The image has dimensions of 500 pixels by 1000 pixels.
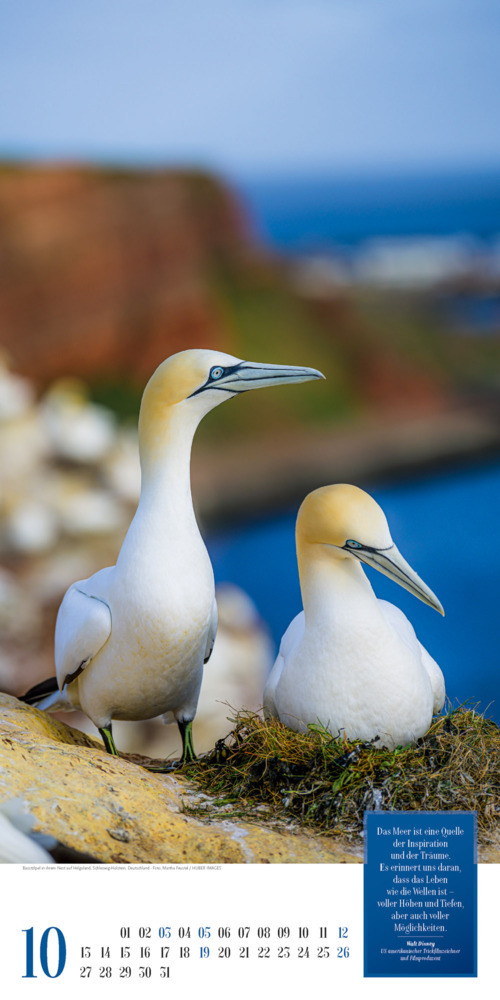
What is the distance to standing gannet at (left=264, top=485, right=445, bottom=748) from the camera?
6.85 feet

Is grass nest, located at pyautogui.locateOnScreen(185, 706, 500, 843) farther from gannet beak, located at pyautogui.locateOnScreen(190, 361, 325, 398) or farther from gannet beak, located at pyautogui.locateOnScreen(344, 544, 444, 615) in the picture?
gannet beak, located at pyautogui.locateOnScreen(190, 361, 325, 398)

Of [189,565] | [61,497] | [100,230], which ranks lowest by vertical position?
[189,565]

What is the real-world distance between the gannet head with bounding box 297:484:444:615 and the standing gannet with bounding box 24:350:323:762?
245 millimetres

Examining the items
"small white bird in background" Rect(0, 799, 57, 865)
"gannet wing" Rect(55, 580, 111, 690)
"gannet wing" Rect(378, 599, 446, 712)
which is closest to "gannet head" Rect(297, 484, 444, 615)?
"gannet wing" Rect(378, 599, 446, 712)

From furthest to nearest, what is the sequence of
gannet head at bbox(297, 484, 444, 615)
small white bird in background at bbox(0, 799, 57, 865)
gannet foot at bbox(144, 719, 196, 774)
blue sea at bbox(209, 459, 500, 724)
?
1. blue sea at bbox(209, 459, 500, 724)
2. gannet foot at bbox(144, 719, 196, 774)
3. gannet head at bbox(297, 484, 444, 615)
4. small white bird in background at bbox(0, 799, 57, 865)

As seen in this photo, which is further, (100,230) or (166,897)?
(100,230)

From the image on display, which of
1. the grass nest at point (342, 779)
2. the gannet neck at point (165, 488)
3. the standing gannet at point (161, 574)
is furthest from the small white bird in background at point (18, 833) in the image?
the gannet neck at point (165, 488)

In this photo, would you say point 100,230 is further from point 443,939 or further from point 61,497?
point 443,939

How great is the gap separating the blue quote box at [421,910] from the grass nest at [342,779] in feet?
0.32

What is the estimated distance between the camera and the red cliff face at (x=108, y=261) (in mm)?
3381

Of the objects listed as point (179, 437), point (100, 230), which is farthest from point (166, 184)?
point (179, 437)

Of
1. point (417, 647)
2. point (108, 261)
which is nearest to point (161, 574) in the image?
point (417, 647)

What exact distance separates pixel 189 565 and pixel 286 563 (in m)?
1.16

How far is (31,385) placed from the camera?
3.50 m
